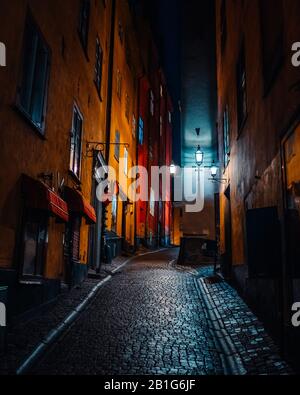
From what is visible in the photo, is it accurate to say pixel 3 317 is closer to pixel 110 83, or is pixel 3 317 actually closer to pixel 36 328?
pixel 36 328

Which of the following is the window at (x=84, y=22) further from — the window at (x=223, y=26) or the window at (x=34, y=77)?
the window at (x=223, y=26)

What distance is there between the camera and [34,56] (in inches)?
310

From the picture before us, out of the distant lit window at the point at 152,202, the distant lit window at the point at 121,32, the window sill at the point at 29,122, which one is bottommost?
the window sill at the point at 29,122

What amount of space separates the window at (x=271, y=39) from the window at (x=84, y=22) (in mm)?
6340

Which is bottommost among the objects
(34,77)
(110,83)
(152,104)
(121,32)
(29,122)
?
(29,122)

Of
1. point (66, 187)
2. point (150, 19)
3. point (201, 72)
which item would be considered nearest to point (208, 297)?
point (66, 187)

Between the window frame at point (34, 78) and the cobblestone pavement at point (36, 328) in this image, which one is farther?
the window frame at point (34, 78)

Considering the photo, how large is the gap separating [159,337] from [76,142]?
7236mm

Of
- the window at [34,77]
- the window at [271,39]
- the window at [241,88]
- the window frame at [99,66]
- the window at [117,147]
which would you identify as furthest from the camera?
the window at [117,147]

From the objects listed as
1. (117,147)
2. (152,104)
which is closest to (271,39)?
(117,147)

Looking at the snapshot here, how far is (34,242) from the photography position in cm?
799

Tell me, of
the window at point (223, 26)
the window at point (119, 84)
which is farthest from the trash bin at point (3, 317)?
the window at point (119, 84)

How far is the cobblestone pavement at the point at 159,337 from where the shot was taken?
17.1 feet

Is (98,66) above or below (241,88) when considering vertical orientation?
above
